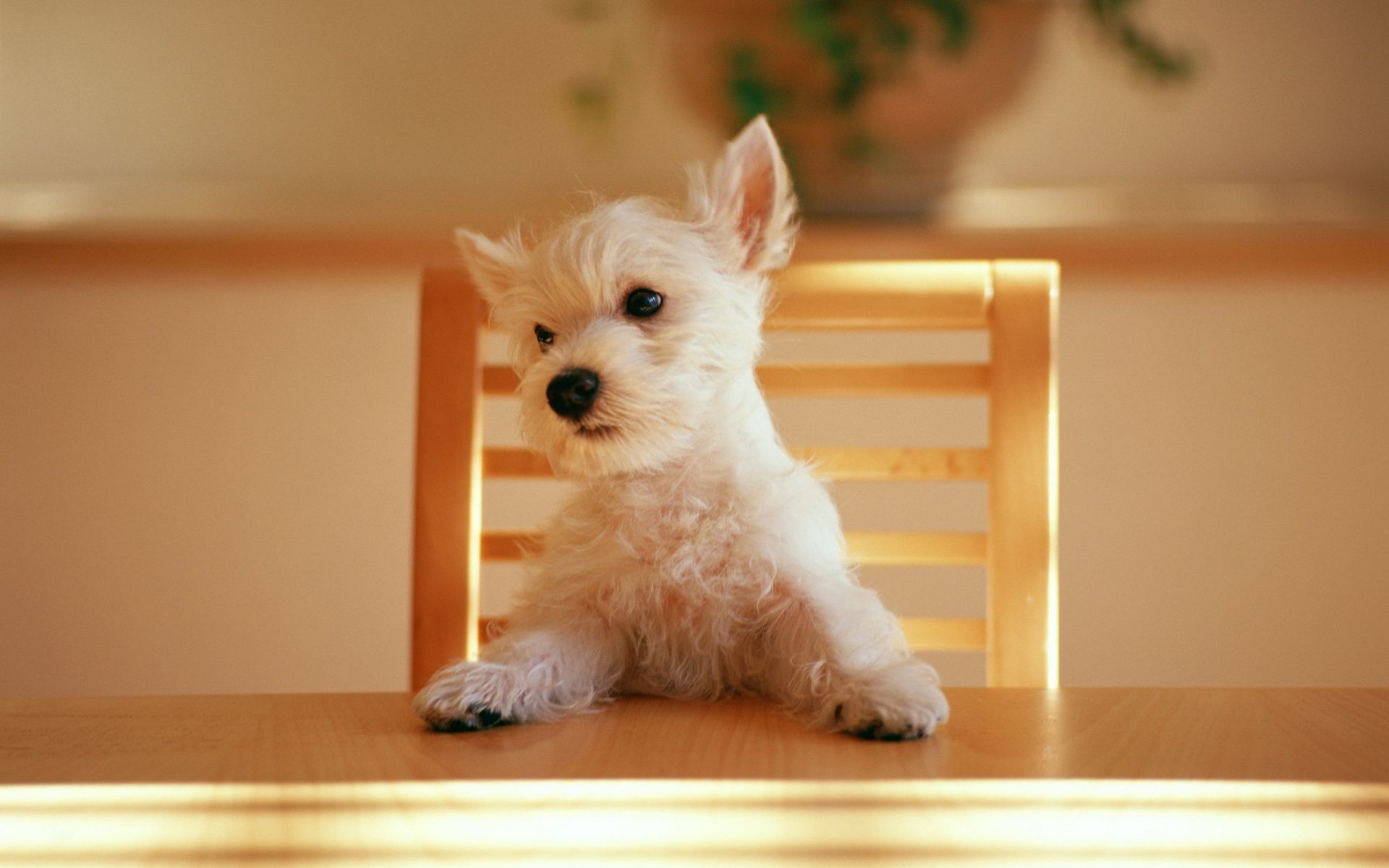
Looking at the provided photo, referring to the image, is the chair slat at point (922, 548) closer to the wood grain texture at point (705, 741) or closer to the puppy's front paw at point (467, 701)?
the wood grain texture at point (705, 741)

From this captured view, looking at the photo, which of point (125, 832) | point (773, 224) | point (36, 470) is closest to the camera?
Result: point (125, 832)

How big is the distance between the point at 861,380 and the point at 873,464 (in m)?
0.11

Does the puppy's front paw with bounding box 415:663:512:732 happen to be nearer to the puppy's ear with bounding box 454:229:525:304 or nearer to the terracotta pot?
the puppy's ear with bounding box 454:229:525:304

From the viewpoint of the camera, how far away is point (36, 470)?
2.13 meters

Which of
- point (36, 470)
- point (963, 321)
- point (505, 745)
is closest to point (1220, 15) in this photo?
point (963, 321)

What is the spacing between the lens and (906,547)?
4.29 ft

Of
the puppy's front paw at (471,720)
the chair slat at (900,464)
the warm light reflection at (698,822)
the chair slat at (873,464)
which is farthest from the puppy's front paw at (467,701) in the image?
the chair slat at (900,464)

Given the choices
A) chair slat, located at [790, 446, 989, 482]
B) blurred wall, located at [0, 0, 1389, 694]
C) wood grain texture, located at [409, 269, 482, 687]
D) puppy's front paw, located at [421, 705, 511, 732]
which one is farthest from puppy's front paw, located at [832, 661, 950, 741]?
blurred wall, located at [0, 0, 1389, 694]

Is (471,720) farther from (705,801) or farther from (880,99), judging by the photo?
(880,99)

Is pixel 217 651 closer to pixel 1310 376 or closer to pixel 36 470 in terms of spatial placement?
pixel 36 470

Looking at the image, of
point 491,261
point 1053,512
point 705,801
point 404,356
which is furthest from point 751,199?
point 404,356

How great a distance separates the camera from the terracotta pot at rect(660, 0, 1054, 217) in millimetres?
1907

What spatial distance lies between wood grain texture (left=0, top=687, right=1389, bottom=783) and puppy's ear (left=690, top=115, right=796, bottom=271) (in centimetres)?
48

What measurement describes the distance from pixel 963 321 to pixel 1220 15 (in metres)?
1.11
